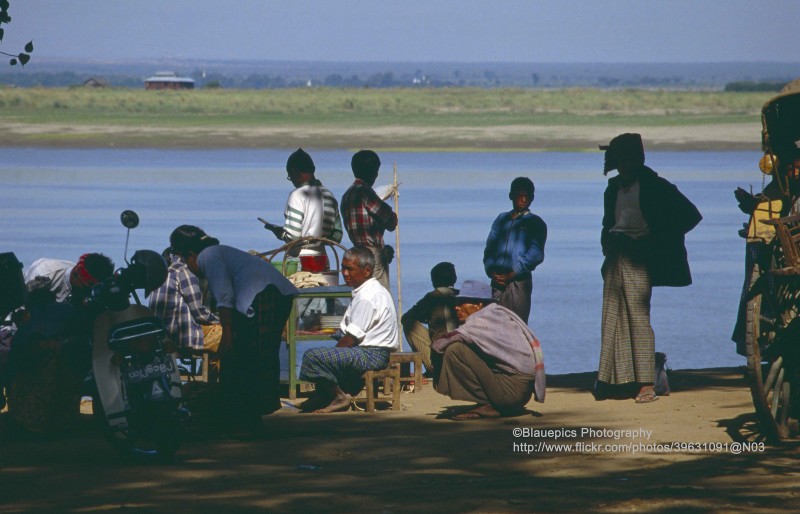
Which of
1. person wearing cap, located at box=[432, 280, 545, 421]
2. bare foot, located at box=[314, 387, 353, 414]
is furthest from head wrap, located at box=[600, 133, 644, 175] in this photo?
bare foot, located at box=[314, 387, 353, 414]

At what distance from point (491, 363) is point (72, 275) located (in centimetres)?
282

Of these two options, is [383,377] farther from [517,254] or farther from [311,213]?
[311,213]

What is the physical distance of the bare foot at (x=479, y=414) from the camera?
926 centimetres

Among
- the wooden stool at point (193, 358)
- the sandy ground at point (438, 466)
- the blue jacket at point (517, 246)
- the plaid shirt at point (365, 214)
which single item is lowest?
the sandy ground at point (438, 466)

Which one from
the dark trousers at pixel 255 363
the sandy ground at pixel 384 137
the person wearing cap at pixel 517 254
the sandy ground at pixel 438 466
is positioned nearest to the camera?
the sandy ground at pixel 438 466

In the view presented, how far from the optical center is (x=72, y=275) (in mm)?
9867

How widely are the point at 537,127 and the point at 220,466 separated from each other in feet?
161

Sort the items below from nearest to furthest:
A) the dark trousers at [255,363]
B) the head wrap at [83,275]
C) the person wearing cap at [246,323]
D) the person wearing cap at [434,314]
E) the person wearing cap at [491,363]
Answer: the person wearing cap at [246,323], the dark trousers at [255,363], the person wearing cap at [491,363], the head wrap at [83,275], the person wearing cap at [434,314]

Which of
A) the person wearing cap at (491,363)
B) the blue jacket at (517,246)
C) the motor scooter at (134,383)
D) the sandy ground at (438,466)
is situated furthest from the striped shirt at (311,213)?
the motor scooter at (134,383)

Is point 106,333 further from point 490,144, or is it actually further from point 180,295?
point 490,144

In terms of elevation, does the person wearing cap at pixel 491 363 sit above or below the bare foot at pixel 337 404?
above

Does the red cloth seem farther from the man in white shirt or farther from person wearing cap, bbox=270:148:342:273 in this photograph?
the man in white shirt

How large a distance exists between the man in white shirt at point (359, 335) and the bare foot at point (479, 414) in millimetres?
628

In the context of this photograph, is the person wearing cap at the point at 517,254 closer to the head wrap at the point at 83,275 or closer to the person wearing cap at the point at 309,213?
the person wearing cap at the point at 309,213
